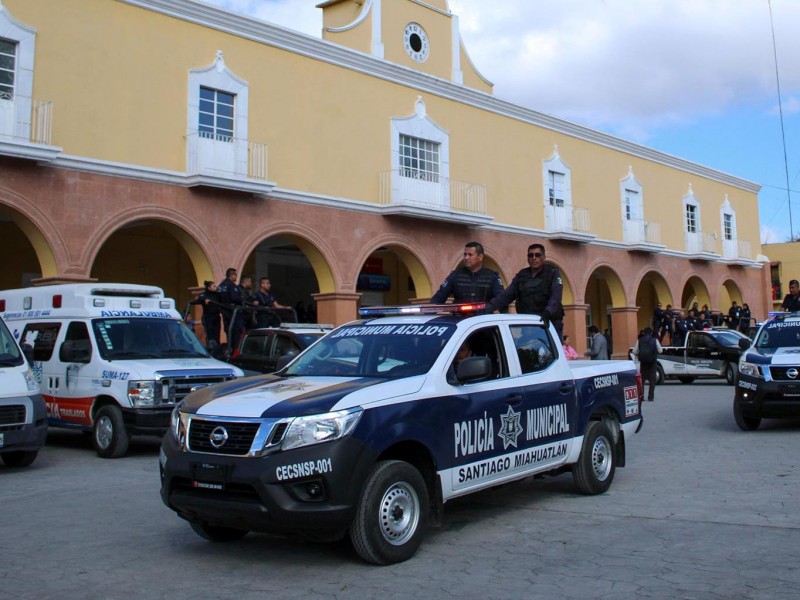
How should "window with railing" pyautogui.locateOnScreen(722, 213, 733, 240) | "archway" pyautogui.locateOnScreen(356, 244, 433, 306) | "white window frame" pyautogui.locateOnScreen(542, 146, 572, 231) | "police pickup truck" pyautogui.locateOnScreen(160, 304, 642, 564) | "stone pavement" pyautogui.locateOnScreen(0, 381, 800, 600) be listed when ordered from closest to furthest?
1. "stone pavement" pyautogui.locateOnScreen(0, 381, 800, 600)
2. "police pickup truck" pyautogui.locateOnScreen(160, 304, 642, 564)
3. "white window frame" pyautogui.locateOnScreen(542, 146, 572, 231)
4. "archway" pyautogui.locateOnScreen(356, 244, 433, 306)
5. "window with railing" pyautogui.locateOnScreen(722, 213, 733, 240)

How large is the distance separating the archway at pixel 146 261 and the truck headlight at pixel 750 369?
13.8 metres

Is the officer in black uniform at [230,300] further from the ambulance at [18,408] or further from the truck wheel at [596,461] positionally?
the truck wheel at [596,461]

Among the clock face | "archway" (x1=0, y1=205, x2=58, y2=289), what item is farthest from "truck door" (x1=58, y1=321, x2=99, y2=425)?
the clock face

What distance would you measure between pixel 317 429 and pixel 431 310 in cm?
203

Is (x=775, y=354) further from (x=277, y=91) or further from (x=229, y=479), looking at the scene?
(x=277, y=91)

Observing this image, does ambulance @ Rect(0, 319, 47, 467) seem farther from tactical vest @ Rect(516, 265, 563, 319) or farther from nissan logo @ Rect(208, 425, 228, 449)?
tactical vest @ Rect(516, 265, 563, 319)

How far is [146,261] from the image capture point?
2322cm

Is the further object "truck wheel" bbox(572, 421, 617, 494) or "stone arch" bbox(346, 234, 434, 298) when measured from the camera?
"stone arch" bbox(346, 234, 434, 298)

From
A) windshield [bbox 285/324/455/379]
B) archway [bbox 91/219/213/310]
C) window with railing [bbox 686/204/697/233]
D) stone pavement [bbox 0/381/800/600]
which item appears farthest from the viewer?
window with railing [bbox 686/204/697/233]

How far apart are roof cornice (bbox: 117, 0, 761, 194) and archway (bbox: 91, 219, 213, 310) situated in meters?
5.64

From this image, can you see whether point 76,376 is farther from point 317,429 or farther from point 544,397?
point 317,429

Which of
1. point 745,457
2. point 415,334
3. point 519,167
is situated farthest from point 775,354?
point 519,167

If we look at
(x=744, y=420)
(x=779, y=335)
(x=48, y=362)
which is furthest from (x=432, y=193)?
(x=48, y=362)

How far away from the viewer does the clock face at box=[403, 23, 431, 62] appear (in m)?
24.0
